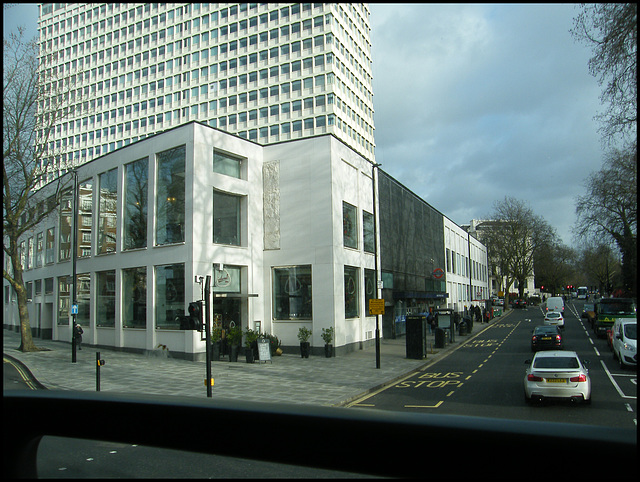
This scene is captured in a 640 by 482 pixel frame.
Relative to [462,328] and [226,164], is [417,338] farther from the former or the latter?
[462,328]

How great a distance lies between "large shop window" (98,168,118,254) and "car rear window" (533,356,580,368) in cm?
2516

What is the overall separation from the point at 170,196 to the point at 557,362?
20.6 metres

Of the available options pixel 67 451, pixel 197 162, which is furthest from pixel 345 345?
pixel 67 451

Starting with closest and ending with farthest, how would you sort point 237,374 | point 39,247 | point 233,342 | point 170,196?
point 237,374
point 233,342
point 170,196
point 39,247

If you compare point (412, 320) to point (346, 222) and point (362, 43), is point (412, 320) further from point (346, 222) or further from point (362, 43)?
point (362, 43)

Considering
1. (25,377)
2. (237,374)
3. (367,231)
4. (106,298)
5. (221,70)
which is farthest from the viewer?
(221,70)

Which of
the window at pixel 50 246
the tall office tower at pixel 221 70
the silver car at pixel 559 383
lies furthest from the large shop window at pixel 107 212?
the tall office tower at pixel 221 70

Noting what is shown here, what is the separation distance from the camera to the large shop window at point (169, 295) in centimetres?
2602

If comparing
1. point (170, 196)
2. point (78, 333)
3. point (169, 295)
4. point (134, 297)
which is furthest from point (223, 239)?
point (78, 333)

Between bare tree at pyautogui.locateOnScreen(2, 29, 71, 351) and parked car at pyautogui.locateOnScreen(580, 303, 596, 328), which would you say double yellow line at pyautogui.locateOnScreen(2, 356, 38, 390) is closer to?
bare tree at pyautogui.locateOnScreen(2, 29, 71, 351)

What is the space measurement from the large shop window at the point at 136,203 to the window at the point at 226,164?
417cm

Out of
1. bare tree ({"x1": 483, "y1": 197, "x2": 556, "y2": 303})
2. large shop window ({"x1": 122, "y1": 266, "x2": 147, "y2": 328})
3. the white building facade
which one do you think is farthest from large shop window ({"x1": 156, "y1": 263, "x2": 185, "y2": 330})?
bare tree ({"x1": 483, "y1": 197, "x2": 556, "y2": 303})

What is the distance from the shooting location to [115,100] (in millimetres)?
80312

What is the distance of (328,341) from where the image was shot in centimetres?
2772
